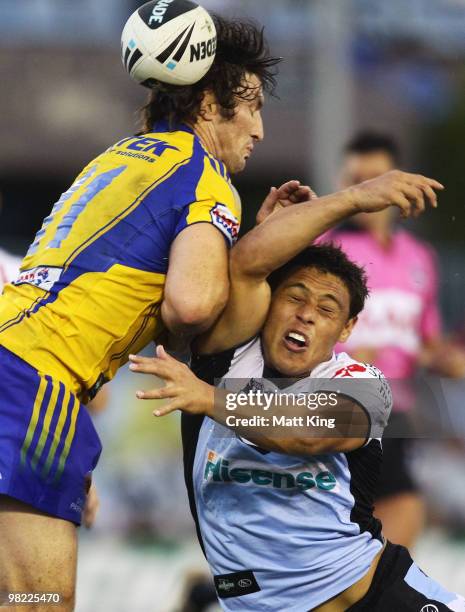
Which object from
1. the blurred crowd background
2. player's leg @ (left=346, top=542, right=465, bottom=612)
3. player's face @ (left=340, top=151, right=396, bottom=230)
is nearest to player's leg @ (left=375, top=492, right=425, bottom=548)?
the blurred crowd background

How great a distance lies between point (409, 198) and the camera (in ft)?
12.0

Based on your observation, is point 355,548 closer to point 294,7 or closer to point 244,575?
point 244,575

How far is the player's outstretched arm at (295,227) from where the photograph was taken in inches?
144

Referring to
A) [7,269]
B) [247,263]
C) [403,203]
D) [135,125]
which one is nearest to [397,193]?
[403,203]

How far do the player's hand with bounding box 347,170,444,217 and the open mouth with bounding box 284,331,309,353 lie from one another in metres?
0.45

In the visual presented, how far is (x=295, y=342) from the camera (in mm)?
3840

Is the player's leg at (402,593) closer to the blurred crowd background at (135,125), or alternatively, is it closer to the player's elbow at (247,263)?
the player's elbow at (247,263)

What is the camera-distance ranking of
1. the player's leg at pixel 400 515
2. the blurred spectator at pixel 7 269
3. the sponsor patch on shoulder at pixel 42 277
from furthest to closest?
1. the player's leg at pixel 400 515
2. the blurred spectator at pixel 7 269
3. the sponsor patch on shoulder at pixel 42 277

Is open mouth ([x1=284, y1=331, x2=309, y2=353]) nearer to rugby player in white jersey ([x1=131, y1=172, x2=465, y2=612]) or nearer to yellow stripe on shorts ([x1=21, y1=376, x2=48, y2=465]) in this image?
rugby player in white jersey ([x1=131, y1=172, x2=465, y2=612])

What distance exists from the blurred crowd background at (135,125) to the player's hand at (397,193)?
1.35 metres

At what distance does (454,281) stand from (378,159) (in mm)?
1523

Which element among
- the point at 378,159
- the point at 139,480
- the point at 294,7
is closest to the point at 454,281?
the point at 378,159

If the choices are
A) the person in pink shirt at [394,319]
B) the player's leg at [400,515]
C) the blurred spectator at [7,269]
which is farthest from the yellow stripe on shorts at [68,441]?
the player's leg at [400,515]

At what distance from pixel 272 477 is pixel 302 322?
19.5 inches
